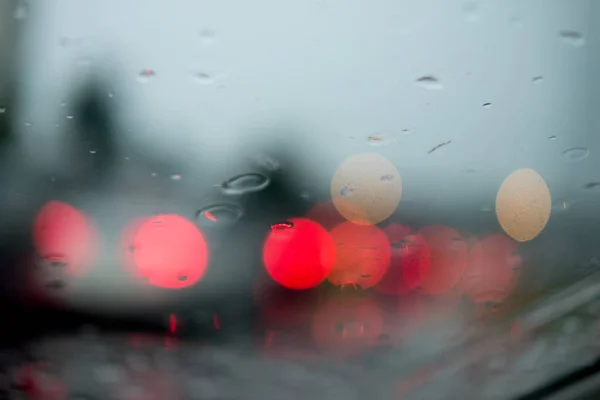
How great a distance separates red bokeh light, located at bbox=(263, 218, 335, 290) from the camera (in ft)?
14.8

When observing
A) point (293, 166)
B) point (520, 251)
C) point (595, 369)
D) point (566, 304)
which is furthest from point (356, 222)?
point (595, 369)

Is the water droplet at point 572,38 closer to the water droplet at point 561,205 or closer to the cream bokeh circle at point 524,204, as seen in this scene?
the cream bokeh circle at point 524,204

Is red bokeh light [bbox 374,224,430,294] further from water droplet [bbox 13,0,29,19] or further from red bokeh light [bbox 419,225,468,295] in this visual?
water droplet [bbox 13,0,29,19]

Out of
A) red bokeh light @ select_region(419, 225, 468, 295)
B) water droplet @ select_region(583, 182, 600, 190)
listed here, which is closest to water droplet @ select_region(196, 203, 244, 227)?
red bokeh light @ select_region(419, 225, 468, 295)

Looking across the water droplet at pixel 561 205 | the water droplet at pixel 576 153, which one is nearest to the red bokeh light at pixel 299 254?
the water droplet at pixel 561 205

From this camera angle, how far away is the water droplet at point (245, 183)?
14.4 feet

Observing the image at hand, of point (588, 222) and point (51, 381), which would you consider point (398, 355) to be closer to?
point (588, 222)

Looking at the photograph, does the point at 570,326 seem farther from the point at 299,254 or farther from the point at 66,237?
the point at 66,237

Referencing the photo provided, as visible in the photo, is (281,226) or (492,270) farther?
(281,226)

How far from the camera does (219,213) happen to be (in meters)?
4.44

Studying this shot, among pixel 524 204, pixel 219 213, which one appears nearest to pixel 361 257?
pixel 219 213

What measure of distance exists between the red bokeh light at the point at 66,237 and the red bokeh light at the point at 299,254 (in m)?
1.19

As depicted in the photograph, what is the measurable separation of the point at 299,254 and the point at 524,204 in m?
1.53

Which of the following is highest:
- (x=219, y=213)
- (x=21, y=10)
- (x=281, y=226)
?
(x=21, y=10)
